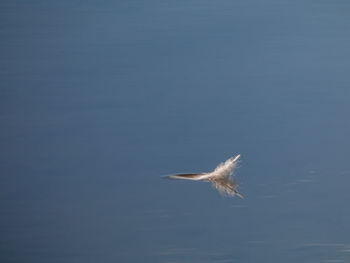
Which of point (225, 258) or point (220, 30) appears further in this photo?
point (220, 30)

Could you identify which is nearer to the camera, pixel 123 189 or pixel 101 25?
pixel 123 189

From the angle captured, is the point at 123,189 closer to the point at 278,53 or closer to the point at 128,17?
the point at 278,53

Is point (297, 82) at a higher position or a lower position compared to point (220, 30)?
lower

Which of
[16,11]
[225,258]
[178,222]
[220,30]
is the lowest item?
[225,258]

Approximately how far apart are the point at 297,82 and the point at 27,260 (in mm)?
1237

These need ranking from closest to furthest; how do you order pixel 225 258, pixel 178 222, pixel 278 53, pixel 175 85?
1. pixel 225 258
2. pixel 178 222
3. pixel 175 85
4. pixel 278 53

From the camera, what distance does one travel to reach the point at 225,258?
157cm

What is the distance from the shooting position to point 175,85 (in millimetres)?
2322

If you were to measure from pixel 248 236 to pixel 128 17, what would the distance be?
4.78 ft

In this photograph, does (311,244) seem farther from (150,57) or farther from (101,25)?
(101,25)

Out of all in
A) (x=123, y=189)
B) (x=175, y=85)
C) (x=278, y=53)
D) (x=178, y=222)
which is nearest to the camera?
(x=178, y=222)

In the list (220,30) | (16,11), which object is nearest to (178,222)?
(220,30)

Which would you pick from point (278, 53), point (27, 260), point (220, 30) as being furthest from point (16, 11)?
point (27, 260)

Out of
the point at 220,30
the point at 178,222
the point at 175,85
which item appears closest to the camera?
the point at 178,222
